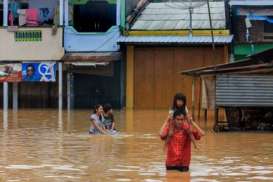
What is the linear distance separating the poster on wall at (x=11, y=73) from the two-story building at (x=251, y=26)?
1074cm

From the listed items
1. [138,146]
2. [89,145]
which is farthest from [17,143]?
[138,146]

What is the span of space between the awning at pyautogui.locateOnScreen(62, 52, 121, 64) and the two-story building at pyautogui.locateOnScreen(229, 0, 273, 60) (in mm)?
5836

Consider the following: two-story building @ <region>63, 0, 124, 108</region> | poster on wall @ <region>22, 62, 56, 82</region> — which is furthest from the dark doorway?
poster on wall @ <region>22, 62, 56, 82</region>

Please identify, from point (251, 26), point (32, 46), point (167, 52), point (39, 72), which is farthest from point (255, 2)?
point (32, 46)

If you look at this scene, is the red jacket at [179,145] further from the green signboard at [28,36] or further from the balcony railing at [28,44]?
the green signboard at [28,36]

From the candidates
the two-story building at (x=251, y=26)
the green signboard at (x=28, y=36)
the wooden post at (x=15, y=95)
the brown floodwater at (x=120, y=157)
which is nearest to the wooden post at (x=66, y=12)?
the green signboard at (x=28, y=36)

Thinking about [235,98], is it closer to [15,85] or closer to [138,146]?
[138,146]

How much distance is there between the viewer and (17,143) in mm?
15961

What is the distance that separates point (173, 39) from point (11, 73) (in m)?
8.37

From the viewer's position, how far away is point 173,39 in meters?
34.7

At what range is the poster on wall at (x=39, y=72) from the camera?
36.4 meters

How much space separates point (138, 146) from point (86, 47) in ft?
71.5

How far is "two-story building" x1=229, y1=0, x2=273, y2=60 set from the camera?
34.8 m

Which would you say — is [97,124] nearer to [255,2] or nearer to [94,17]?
[255,2]
